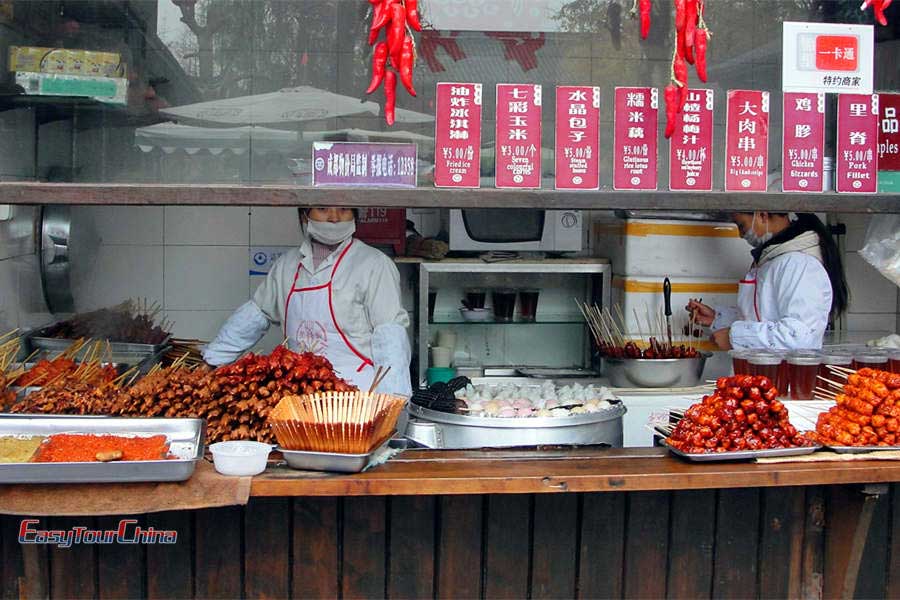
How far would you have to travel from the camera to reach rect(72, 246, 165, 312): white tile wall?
616 cm

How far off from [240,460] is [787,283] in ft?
9.89

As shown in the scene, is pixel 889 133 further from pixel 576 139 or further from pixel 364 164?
pixel 364 164

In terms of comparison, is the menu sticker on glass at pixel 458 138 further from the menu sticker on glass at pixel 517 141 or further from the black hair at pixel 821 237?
the black hair at pixel 821 237

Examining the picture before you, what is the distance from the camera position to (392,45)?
3408 mm

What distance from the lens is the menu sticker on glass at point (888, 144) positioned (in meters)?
3.78

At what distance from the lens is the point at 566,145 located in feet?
11.9

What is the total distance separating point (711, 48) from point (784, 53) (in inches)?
10.7

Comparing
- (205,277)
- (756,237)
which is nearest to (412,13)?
(756,237)

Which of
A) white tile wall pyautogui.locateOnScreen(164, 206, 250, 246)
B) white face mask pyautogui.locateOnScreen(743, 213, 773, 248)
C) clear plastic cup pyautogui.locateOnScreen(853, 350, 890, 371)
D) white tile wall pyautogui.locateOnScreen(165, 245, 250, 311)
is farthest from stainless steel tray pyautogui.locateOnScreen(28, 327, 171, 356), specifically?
clear plastic cup pyautogui.locateOnScreen(853, 350, 890, 371)

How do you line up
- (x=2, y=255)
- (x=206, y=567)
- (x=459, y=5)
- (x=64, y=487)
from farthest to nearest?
(x=2, y=255) → (x=459, y=5) → (x=206, y=567) → (x=64, y=487)

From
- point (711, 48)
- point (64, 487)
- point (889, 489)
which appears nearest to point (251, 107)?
point (64, 487)

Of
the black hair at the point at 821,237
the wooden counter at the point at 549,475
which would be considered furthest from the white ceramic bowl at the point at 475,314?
the wooden counter at the point at 549,475

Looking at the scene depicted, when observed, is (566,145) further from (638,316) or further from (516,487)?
(638,316)

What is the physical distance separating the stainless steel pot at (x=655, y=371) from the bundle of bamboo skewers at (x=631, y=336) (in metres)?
0.05
